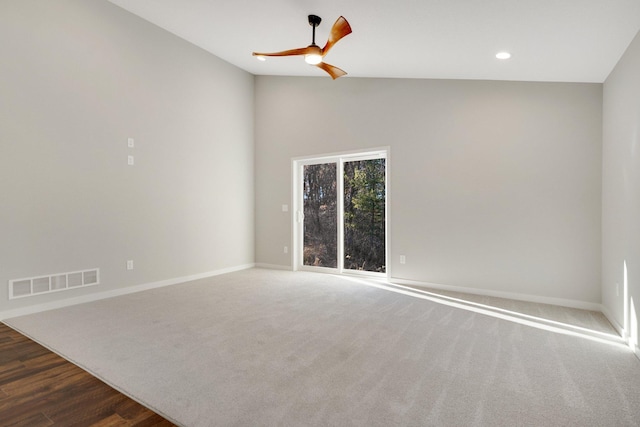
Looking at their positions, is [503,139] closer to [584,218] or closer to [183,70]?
[584,218]

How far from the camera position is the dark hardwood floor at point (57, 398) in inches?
65.6

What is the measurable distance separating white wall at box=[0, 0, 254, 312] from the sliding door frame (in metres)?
1.07

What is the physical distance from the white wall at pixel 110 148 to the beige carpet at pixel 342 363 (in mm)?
824

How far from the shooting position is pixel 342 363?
2.30 m

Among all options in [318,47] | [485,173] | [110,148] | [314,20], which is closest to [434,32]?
[318,47]

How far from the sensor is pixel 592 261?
3662mm

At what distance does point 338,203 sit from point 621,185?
355 cm

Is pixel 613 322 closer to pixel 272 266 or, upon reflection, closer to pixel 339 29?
pixel 339 29

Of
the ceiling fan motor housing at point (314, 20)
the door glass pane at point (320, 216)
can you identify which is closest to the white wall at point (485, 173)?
the door glass pane at point (320, 216)

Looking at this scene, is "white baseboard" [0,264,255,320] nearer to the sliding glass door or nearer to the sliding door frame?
the sliding door frame

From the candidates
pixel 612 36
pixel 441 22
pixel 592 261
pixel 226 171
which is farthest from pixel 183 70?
pixel 592 261

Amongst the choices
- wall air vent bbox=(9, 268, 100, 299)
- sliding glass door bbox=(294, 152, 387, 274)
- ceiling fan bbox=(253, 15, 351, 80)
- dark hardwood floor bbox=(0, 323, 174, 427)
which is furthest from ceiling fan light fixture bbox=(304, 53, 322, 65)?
wall air vent bbox=(9, 268, 100, 299)

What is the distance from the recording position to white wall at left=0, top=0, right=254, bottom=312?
3.40 m

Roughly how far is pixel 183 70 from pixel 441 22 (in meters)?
3.82
